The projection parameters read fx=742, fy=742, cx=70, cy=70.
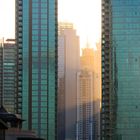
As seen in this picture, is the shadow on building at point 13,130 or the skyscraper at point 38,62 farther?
the skyscraper at point 38,62

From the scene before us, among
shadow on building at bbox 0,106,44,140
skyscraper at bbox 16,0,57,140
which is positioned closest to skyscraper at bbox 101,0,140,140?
skyscraper at bbox 16,0,57,140

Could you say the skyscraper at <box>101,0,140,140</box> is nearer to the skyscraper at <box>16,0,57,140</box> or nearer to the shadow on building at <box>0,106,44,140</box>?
the skyscraper at <box>16,0,57,140</box>

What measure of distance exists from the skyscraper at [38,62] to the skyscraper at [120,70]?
33.4 ft

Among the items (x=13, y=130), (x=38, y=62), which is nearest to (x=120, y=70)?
(x=38, y=62)

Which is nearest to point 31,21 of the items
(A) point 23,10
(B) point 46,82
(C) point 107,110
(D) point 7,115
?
(A) point 23,10

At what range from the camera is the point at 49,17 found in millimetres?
147625

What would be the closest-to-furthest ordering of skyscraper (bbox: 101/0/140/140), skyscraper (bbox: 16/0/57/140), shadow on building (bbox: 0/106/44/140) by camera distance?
shadow on building (bbox: 0/106/44/140)
skyscraper (bbox: 101/0/140/140)
skyscraper (bbox: 16/0/57/140)

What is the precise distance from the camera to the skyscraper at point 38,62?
143 m

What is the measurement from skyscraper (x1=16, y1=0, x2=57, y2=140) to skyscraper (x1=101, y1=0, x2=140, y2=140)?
33.4ft

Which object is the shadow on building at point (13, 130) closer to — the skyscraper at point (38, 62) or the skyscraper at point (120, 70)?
the skyscraper at point (38, 62)

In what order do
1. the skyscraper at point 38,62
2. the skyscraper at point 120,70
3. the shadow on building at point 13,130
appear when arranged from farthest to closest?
1. the skyscraper at point 38,62
2. the skyscraper at point 120,70
3. the shadow on building at point 13,130

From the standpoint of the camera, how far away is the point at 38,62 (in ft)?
486

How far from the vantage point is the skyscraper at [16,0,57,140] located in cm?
14288

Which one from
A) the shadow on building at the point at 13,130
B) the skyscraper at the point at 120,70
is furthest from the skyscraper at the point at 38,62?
the shadow on building at the point at 13,130
